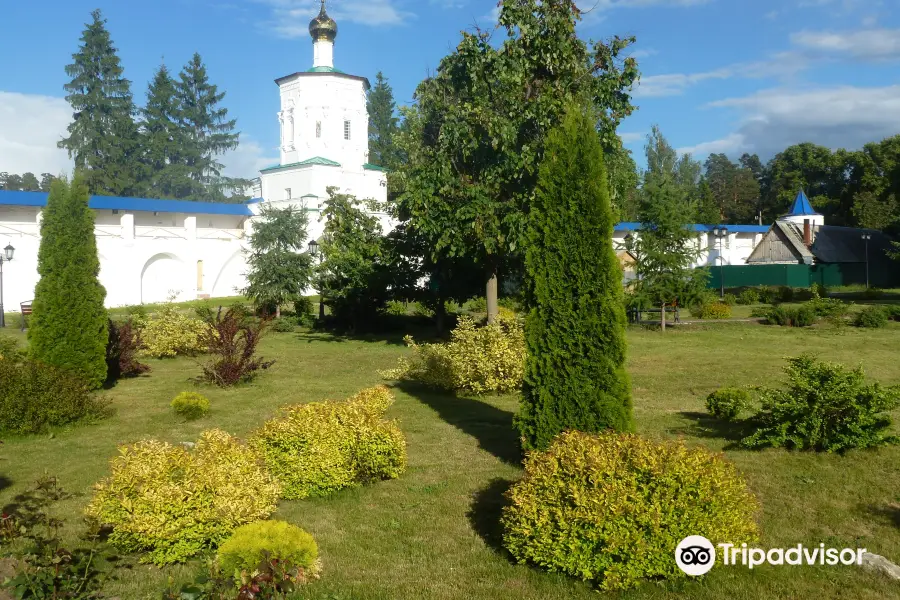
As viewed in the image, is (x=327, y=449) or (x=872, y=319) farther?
(x=872, y=319)

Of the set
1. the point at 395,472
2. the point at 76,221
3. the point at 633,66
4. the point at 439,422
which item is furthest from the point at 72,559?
the point at 633,66

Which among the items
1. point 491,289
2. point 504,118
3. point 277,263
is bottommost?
point 491,289

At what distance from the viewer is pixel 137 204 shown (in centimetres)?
3569

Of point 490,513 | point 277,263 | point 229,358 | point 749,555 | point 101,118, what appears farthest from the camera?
point 101,118

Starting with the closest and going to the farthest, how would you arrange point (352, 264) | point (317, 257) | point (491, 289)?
point (491, 289)
point (352, 264)
point (317, 257)

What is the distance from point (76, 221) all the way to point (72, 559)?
8654mm

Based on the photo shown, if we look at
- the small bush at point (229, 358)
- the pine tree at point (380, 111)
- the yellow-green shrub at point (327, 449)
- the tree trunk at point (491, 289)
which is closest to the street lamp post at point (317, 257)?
the tree trunk at point (491, 289)

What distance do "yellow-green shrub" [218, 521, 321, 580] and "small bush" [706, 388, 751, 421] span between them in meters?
6.42

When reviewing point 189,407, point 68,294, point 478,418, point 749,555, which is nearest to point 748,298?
point 478,418

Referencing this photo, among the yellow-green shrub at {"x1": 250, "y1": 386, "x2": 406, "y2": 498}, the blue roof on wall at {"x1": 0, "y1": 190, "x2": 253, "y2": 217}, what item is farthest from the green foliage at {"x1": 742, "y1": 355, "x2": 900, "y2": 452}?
the blue roof on wall at {"x1": 0, "y1": 190, "x2": 253, "y2": 217}

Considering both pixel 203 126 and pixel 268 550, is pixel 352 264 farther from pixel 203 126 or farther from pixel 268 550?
pixel 203 126

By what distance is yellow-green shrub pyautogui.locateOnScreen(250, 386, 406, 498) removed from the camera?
22.2ft

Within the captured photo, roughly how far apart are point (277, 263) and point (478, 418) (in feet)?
56.3

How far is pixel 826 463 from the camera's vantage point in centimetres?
719
